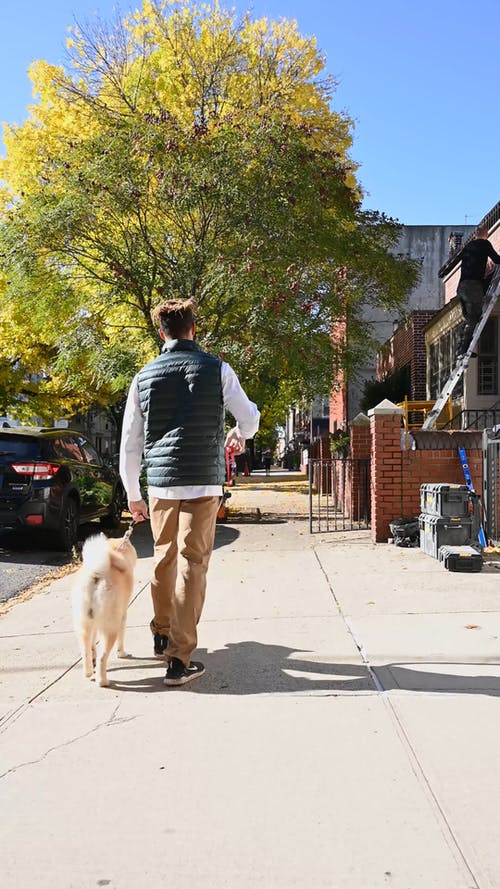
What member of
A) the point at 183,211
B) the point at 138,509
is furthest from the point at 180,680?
the point at 183,211

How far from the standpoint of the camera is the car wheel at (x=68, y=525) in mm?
9906

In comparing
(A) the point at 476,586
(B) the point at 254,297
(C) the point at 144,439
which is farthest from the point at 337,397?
(C) the point at 144,439

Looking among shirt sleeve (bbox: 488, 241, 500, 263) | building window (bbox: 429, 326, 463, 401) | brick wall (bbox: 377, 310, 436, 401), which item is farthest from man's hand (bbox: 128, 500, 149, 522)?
brick wall (bbox: 377, 310, 436, 401)

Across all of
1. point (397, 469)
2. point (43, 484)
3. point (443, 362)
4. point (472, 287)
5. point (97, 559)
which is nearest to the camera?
point (97, 559)

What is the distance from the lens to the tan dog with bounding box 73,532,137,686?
4.27 m

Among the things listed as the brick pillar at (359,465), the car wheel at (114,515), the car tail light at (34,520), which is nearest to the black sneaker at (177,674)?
the car tail light at (34,520)

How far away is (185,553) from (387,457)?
5933 millimetres

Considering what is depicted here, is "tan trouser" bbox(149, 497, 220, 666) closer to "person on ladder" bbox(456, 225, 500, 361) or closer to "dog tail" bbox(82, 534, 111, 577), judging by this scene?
"dog tail" bbox(82, 534, 111, 577)

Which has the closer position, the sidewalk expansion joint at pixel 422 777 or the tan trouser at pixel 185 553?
the sidewalk expansion joint at pixel 422 777

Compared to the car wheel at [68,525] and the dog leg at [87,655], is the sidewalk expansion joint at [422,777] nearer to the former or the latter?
the dog leg at [87,655]

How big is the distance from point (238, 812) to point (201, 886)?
1.53ft

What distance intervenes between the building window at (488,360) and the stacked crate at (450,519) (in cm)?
1022

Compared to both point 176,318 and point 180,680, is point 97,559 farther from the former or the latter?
point 176,318

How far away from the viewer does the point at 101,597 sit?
426 cm
